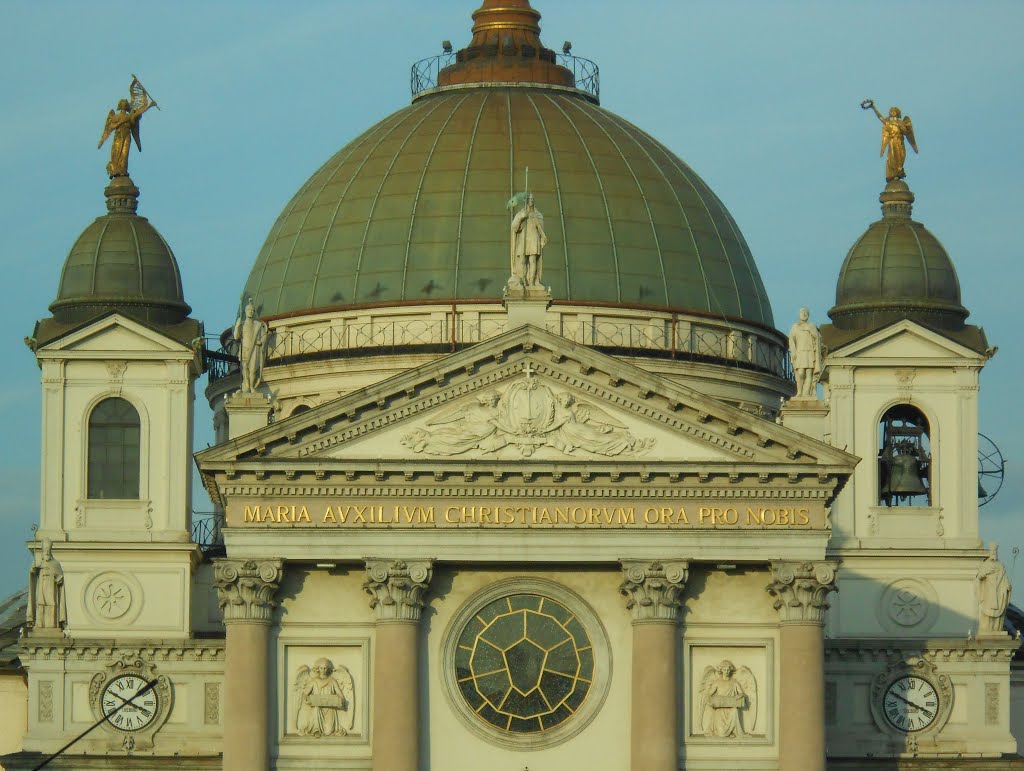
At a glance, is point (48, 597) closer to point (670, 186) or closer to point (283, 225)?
point (283, 225)

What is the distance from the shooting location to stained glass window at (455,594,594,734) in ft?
253

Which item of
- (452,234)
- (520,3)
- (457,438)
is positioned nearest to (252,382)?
(457,438)

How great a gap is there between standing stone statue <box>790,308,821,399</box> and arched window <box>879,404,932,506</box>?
343 inches

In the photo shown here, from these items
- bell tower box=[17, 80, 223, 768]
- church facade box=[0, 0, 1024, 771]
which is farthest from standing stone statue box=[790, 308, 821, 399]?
bell tower box=[17, 80, 223, 768]

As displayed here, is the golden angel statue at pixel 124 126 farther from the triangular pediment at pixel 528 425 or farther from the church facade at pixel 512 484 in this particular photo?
the triangular pediment at pixel 528 425

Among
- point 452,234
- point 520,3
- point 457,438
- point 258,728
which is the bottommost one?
point 258,728

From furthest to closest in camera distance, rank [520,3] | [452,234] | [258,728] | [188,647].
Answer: [520,3] < [452,234] < [188,647] < [258,728]

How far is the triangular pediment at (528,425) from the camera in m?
76.1

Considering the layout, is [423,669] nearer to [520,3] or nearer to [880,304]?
[880,304]

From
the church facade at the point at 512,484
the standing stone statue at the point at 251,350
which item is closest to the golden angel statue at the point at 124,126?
the church facade at the point at 512,484

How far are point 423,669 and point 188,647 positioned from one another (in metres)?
8.84

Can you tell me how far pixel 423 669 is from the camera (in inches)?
3024

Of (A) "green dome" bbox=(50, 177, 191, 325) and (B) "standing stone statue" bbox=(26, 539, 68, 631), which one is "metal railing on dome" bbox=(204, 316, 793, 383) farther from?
(B) "standing stone statue" bbox=(26, 539, 68, 631)

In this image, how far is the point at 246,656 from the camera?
76000 mm
